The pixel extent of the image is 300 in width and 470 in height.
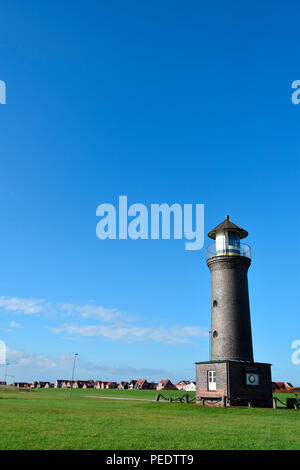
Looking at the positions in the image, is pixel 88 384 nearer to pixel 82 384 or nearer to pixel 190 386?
pixel 82 384

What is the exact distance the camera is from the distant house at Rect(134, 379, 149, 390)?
427ft

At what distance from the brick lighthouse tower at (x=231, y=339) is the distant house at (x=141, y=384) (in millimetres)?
102181

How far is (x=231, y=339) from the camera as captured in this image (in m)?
33.6

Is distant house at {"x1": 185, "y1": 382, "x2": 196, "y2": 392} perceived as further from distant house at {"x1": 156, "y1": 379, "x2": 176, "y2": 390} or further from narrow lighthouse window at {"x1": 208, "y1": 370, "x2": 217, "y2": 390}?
narrow lighthouse window at {"x1": 208, "y1": 370, "x2": 217, "y2": 390}

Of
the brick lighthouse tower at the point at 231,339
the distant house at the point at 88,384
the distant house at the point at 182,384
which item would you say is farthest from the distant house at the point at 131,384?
the brick lighthouse tower at the point at 231,339

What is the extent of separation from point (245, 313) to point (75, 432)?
23.0 metres

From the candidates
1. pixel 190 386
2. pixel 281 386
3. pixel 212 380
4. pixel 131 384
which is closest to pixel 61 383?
pixel 131 384

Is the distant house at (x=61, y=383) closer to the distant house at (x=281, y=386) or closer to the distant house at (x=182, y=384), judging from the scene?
the distant house at (x=182, y=384)

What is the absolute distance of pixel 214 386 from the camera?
33062 mm

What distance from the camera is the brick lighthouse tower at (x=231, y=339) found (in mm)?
32281

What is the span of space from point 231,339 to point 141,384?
106 m

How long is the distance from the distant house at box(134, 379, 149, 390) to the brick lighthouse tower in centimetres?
10218
